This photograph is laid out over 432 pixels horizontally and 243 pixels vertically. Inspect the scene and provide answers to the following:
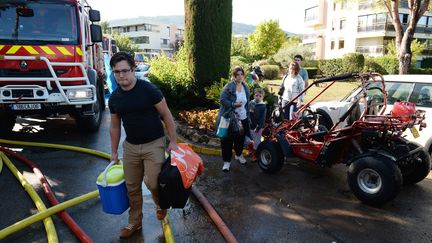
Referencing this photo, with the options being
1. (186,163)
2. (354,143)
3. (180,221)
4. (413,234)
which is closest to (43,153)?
(180,221)

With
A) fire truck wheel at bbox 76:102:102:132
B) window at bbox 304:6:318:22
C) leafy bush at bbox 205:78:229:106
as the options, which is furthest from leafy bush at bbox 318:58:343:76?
window at bbox 304:6:318:22

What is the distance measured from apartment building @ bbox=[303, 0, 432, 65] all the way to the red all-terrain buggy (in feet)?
107

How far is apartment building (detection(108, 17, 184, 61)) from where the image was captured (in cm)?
8271

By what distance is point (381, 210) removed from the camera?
4.02 meters

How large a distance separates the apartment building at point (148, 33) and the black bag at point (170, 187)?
79754 mm

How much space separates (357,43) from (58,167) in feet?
144

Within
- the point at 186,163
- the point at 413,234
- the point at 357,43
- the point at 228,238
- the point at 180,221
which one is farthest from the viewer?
the point at 357,43

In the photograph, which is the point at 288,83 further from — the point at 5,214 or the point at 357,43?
the point at 357,43

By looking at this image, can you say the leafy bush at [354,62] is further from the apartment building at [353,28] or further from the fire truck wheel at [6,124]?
the fire truck wheel at [6,124]

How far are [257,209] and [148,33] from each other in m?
83.5

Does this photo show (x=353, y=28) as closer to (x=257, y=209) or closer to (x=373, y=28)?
(x=373, y=28)

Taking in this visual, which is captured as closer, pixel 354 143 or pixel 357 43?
pixel 354 143

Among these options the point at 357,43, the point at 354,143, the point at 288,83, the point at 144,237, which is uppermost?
the point at 357,43

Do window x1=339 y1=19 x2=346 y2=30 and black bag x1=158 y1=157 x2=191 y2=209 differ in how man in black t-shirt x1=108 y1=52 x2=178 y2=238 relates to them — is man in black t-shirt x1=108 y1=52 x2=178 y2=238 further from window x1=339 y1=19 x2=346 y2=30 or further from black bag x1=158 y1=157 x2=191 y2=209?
window x1=339 y1=19 x2=346 y2=30
